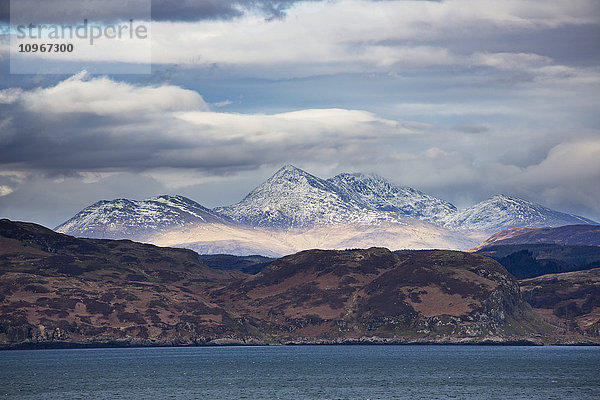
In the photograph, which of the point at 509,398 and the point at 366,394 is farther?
the point at 366,394

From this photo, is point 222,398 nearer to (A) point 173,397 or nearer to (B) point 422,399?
(A) point 173,397

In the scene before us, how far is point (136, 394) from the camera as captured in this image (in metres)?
198

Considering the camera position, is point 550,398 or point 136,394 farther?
point 136,394

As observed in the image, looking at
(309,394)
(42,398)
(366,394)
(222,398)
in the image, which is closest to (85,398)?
(42,398)

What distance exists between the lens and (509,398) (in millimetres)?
184375

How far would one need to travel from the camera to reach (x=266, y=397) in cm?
19262

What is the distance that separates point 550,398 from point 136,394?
93.3 metres

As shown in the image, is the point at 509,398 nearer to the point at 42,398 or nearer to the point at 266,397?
the point at 266,397

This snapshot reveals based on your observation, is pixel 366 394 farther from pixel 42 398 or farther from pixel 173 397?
pixel 42 398

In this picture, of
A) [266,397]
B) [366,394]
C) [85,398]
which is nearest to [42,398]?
[85,398]

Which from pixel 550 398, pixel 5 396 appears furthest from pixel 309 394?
pixel 5 396

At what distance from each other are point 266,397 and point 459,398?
43.0 meters

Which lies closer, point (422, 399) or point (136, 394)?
point (422, 399)

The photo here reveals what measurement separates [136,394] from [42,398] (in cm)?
2095
